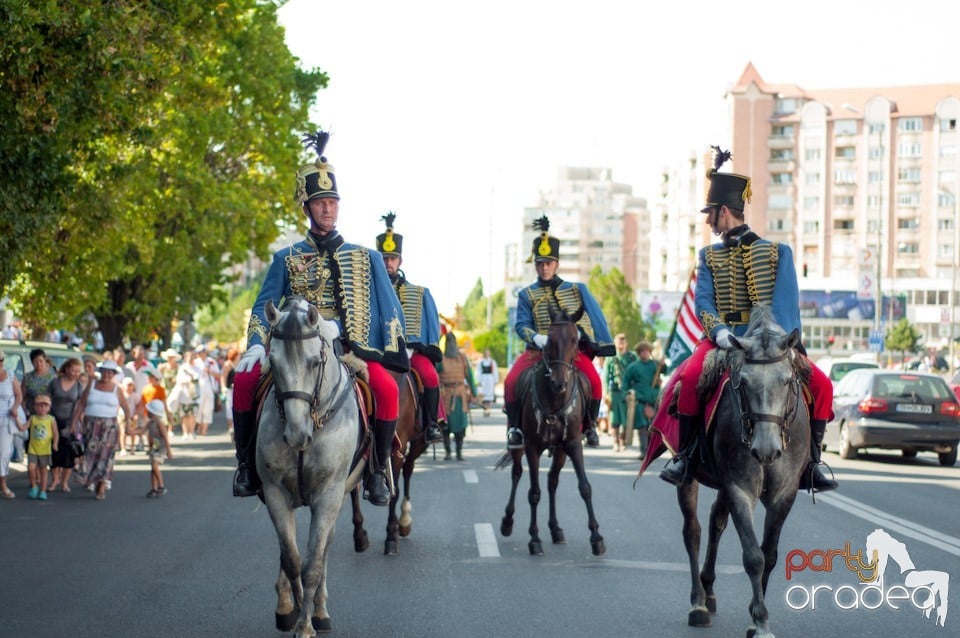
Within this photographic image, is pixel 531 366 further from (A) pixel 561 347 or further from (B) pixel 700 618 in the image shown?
(B) pixel 700 618

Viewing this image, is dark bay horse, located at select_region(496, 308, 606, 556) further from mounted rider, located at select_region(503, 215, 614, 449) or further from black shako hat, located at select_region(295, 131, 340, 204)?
black shako hat, located at select_region(295, 131, 340, 204)

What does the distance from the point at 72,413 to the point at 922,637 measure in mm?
14048

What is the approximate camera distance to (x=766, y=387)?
8453 millimetres

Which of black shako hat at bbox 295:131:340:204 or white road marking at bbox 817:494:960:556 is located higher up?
black shako hat at bbox 295:131:340:204

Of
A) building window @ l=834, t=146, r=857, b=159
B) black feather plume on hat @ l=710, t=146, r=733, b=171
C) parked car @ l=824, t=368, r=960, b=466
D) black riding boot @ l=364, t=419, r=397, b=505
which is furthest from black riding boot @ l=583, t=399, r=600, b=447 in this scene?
building window @ l=834, t=146, r=857, b=159

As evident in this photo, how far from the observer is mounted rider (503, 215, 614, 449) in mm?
13758

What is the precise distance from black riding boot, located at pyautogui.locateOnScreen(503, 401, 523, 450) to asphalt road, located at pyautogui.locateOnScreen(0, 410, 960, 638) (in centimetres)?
89

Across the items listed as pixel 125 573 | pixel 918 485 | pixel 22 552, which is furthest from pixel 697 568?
pixel 918 485

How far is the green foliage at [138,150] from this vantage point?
17000 mm

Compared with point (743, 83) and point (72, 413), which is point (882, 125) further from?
point (72, 413)

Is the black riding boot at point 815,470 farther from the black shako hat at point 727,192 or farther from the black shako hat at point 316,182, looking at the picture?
the black shako hat at point 316,182

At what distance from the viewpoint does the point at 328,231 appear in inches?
395

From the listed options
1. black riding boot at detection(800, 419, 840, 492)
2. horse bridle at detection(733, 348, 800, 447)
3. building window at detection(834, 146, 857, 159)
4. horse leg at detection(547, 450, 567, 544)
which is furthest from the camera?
A: building window at detection(834, 146, 857, 159)

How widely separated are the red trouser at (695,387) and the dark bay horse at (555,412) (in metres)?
3.30
